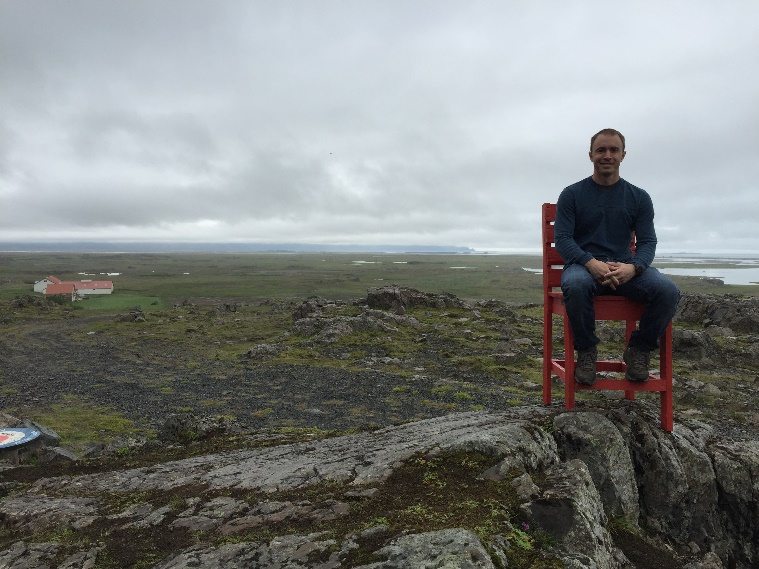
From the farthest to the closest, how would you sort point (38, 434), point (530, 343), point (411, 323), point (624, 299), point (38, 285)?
point (38, 285) → point (411, 323) → point (530, 343) → point (38, 434) → point (624, 299)

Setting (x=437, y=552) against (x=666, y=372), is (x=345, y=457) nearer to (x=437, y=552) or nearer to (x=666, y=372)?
(x=437, y=552)

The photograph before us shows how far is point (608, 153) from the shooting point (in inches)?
285

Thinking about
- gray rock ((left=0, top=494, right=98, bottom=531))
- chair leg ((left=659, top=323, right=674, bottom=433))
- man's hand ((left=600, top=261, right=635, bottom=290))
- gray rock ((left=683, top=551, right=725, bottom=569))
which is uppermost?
man's hand ((left=600, top=261, right=635, bottom=290))

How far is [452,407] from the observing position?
59.1 ft

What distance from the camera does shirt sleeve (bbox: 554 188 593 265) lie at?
710 cm

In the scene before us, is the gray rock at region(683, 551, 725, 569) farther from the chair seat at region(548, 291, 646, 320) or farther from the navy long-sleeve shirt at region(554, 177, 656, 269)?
the navy long-sleeve shirt at region(554, 177, 656, 269)

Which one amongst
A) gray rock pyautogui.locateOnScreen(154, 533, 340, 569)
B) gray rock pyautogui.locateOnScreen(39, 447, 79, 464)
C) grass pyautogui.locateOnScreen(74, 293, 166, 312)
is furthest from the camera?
grass pyautogui.locateOnScreen(74, 293, 166, 312)

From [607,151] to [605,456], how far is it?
4.28m

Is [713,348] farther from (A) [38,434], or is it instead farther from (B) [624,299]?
(A) [38,434]

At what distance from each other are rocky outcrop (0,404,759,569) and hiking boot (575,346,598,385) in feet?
1.73

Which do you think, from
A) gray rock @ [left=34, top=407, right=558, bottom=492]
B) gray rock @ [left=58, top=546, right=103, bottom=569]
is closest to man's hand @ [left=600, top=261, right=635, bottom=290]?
gray rock @ [left=34, top=407, right=558, bottom=492]

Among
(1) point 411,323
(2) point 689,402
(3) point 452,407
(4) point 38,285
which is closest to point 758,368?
(2) point 689,402

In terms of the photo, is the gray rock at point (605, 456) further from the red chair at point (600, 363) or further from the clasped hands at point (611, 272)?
the clasped hands at point (611, 272)

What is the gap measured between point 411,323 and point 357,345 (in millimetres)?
6421
